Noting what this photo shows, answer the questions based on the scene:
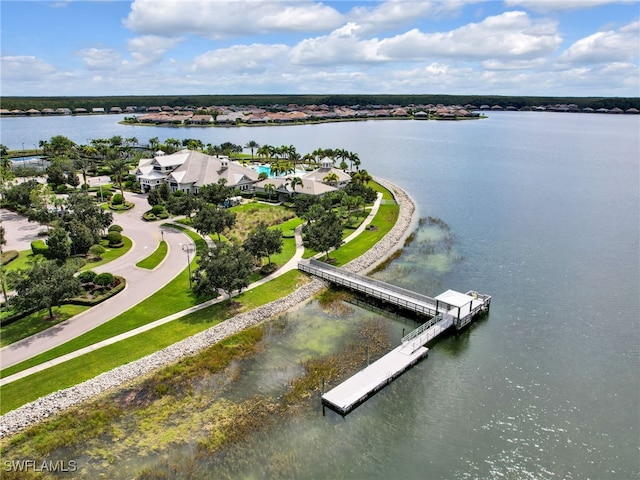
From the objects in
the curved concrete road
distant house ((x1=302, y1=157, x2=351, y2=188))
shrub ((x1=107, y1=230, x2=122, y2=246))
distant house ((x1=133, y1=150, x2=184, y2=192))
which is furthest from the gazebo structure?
distant house ((x1=133, y1=150, x2=184, y2=192))

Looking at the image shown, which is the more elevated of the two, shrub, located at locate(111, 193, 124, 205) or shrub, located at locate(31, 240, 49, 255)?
shrub, located at locate(111, 193, 124, 205)

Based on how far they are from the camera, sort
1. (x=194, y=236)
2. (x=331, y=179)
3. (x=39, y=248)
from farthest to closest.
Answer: (x=331, y=179) → (x=194, y=236) → (x=39, y=248)

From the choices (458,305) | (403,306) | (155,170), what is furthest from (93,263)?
(155,170)

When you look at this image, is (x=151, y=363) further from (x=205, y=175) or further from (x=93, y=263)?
(x=205, y=175)

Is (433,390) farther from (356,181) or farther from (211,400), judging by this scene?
(356,181)

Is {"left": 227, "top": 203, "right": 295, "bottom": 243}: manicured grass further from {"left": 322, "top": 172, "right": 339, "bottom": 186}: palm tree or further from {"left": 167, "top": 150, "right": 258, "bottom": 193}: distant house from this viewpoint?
{"left": 322, "top": 172, "right": 339, "bottom": 186}: palm tree

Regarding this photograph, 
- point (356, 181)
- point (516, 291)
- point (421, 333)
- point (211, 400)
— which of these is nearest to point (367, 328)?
point (421, 333)

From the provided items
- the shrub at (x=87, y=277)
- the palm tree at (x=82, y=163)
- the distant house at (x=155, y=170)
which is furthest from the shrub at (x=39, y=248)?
the palm tree at (x=82, y=163)
